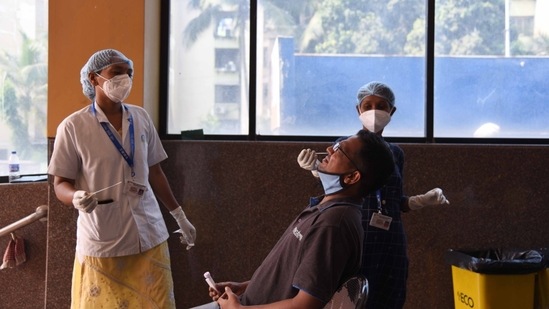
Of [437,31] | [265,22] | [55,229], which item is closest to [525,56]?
[437,31]

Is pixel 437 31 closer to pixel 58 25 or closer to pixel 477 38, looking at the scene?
pixel 477 38

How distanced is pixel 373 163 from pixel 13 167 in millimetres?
2622

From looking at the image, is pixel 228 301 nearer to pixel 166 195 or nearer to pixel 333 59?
pixel 166 195

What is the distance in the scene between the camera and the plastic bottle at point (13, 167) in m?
3.79

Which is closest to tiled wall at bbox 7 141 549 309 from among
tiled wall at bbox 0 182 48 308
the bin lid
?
the bin lid

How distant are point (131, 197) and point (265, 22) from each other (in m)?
1.58

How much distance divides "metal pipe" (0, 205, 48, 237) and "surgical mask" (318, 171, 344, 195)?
209cm

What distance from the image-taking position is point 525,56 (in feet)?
12.6

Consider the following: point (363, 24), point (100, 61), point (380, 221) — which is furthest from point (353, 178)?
point (363, 24)

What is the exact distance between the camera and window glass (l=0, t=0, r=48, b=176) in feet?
12.7

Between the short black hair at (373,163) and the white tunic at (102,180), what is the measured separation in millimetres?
1144

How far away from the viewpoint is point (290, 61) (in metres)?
3.84

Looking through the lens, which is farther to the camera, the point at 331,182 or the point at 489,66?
the point at 489,66

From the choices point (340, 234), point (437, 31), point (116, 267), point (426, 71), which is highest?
point (437, 31)
